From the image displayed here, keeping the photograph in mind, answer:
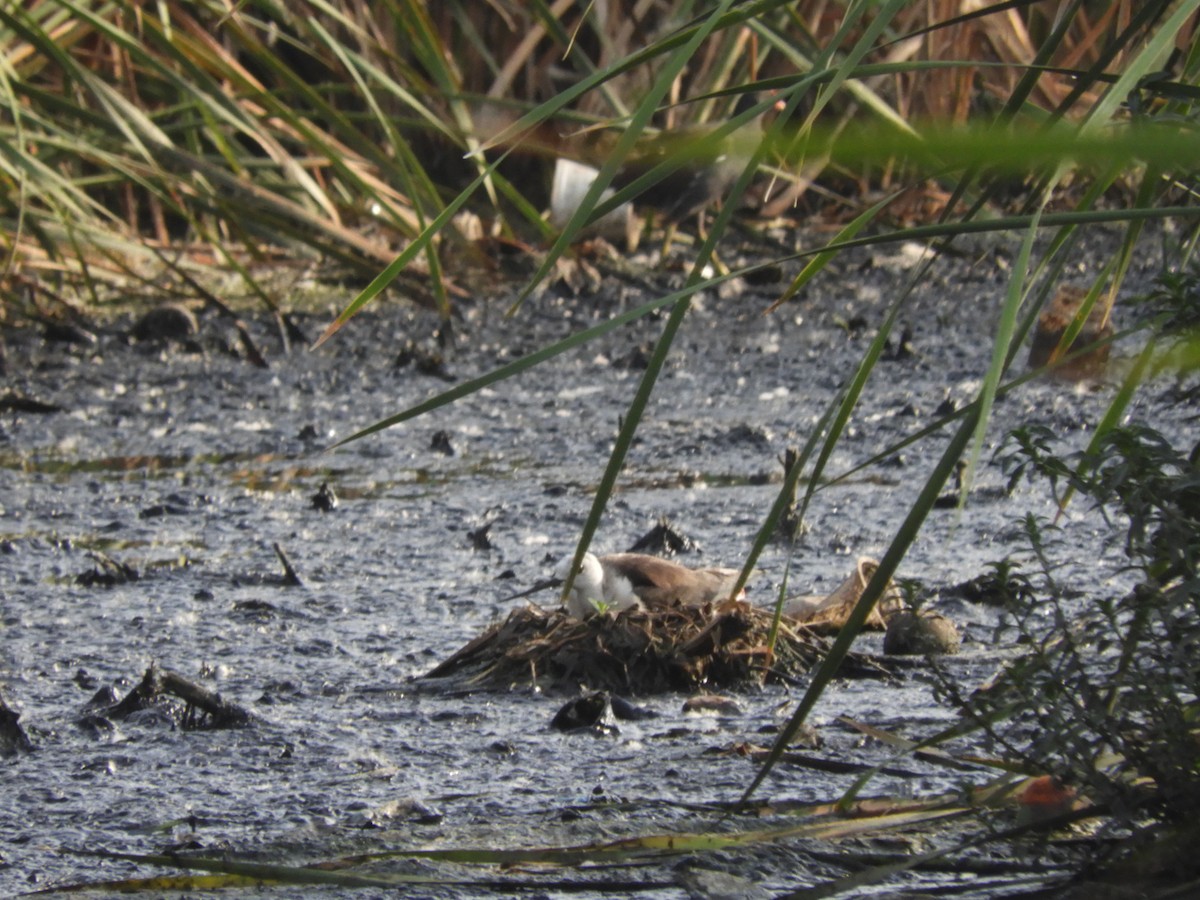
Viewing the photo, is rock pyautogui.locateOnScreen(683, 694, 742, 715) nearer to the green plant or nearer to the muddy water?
the muddy water

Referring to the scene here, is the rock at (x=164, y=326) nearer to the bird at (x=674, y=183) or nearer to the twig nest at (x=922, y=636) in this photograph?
the bird at (x=674, y=183)

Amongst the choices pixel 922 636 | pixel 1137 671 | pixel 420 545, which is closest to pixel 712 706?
pixel 922 636

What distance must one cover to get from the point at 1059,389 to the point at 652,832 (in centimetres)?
237

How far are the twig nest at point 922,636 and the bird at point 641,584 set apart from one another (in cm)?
18

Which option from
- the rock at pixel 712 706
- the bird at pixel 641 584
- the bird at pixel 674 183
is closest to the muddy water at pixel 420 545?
the rock at pixel 712 706

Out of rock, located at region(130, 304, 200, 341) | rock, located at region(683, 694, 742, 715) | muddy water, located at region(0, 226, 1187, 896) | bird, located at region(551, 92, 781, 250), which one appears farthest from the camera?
rock, located at region(130, 304, 200, 341)

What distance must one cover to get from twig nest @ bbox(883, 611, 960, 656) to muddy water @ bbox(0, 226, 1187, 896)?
0.03m

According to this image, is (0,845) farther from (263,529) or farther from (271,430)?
(271,430)

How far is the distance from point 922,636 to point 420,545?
100cm

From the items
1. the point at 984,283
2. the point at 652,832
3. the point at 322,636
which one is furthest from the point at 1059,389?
the point at 652,832

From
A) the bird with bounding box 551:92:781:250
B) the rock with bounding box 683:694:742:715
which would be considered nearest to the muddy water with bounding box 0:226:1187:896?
the rock with bounding box 683:694:742:715

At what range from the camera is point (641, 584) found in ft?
6.37

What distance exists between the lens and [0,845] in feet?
4.33

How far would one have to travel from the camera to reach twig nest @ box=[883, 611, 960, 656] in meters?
1.78
